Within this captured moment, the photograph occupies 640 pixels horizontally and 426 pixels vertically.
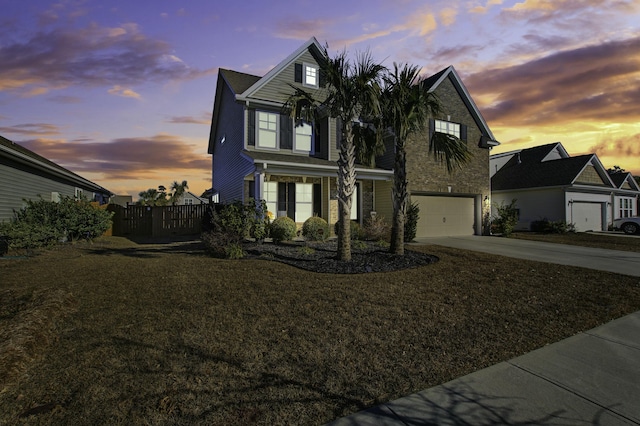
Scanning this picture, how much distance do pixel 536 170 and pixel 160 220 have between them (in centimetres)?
2558

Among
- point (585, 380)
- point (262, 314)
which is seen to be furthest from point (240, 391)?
point (585, 380)

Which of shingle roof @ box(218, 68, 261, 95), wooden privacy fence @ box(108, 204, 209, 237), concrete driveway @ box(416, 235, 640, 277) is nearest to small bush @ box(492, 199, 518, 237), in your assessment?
concrete driveway @ box(416, 235, 640, 277)

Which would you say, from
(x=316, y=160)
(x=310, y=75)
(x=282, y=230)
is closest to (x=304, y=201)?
(x=316, y=160)

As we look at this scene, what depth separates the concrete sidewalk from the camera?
2.79m

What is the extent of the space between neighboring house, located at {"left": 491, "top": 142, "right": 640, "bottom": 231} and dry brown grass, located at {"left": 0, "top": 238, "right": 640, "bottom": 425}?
657 inches

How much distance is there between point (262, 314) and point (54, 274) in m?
5.90

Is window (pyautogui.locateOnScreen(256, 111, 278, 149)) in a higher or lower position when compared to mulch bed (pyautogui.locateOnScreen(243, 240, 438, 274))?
higher

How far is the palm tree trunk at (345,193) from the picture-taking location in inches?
A: 358

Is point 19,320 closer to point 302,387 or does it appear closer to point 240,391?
point 240,391

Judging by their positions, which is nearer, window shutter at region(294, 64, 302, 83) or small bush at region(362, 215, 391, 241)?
small bush at region(362, 215, 391, 241)

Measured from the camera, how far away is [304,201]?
15.9 meters

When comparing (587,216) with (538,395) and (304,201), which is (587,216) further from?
(538,395)

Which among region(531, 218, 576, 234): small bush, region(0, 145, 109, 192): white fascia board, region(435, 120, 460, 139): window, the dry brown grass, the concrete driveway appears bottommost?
the dry brown grass

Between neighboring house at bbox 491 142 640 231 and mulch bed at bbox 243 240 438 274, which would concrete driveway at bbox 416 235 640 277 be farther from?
neighboring house at bbox 491 142 640 231
